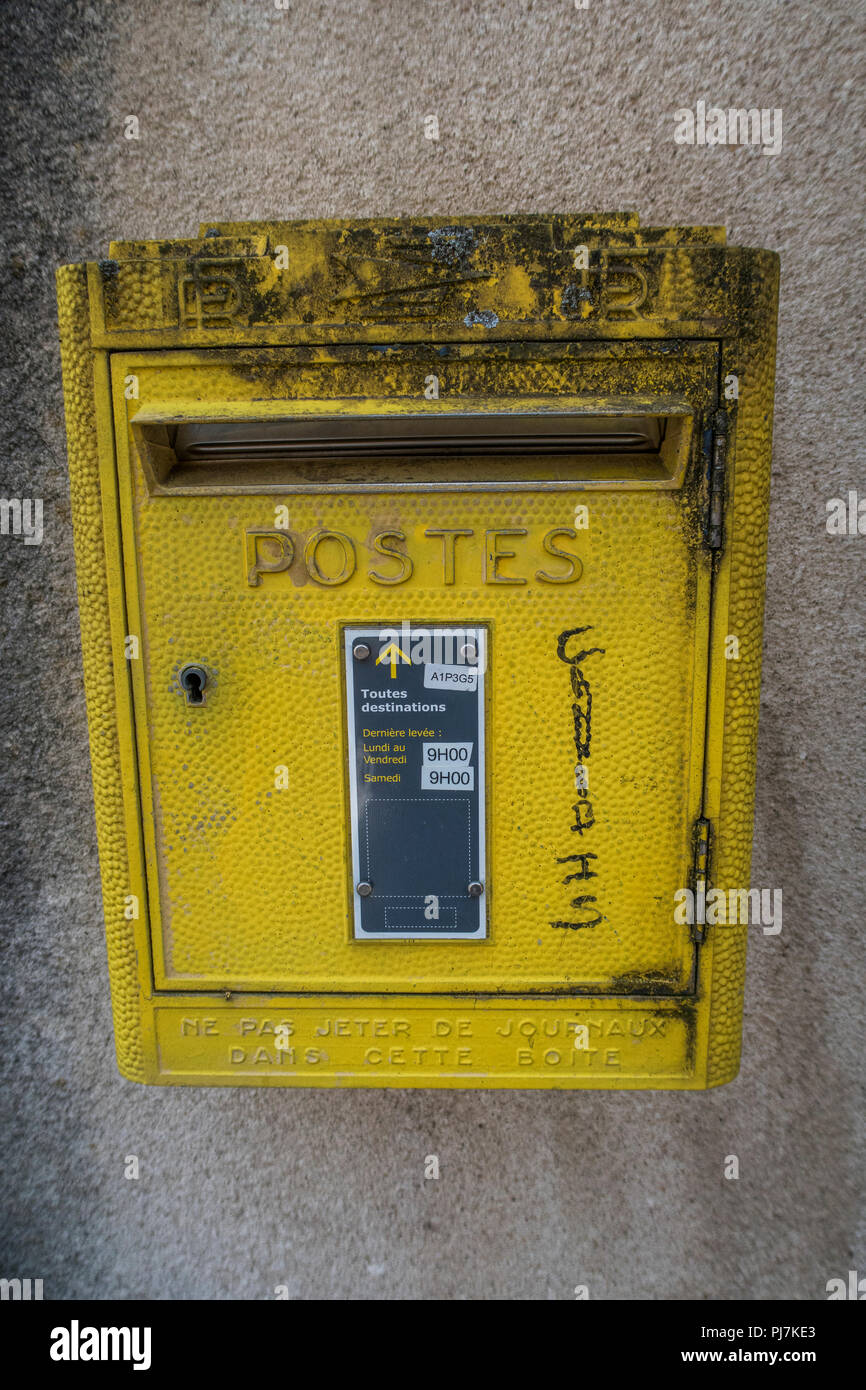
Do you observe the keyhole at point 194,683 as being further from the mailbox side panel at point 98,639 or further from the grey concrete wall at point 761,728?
the grey concrete wall at point 761,728

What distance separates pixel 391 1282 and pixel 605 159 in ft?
8.66

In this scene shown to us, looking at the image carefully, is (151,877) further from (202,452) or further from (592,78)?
(592,78)

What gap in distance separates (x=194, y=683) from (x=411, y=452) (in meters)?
0.47

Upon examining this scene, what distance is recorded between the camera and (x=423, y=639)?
43.1 inches

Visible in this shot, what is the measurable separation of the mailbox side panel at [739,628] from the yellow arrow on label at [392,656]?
1.49 feet

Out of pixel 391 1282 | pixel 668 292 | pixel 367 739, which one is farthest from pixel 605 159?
pixel 391 1282

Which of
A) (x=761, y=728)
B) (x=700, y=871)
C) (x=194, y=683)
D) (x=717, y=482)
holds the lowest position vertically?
(x=700, y=871)

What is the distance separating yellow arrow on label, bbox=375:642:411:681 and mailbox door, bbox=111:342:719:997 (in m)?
0.04

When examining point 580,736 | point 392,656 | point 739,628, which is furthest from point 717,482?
point 392,656

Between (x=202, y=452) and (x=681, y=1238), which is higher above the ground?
(x=202, y=452)

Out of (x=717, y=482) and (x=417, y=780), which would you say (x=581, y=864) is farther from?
(x=717, y=482)
